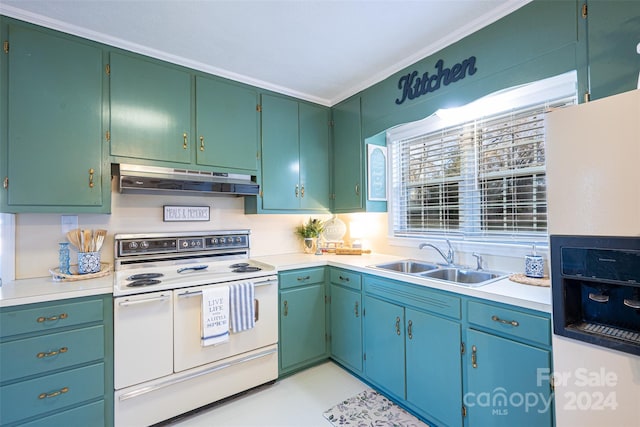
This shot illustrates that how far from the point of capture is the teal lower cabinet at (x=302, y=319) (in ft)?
7.79

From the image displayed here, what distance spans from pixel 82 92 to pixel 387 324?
2595mm

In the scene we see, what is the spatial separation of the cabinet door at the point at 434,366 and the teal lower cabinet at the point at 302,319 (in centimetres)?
89

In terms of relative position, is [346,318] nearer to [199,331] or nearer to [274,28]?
[199,331]

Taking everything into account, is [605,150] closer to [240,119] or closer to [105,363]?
[240,119]

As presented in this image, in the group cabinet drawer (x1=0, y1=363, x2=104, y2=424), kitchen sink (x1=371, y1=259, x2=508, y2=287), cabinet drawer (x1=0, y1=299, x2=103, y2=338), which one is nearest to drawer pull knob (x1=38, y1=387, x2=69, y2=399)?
cabinet drawer (x1=0, y1=363, x2=104, y2=424)

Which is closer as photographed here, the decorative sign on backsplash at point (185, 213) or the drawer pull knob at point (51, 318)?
the drawer pull knob at point (51, 318)

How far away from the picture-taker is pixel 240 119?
8.31ft

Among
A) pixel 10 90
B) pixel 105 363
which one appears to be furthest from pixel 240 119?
pixel 105 363

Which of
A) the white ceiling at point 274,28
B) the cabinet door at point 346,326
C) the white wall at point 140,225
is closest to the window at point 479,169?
the white ceiling at point 274,28

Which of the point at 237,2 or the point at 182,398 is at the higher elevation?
the point at 237,2

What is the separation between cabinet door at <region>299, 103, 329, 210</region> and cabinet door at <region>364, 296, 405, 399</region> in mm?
1204

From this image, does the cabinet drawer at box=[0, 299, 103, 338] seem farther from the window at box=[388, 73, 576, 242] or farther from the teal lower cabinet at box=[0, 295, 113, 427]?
the window at box=[388, 73, 576, 242]

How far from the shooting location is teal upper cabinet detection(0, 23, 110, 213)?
5.65 feet

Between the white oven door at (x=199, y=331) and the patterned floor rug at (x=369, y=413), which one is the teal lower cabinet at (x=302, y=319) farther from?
the patterned floor rug at (x=369, y=413)
